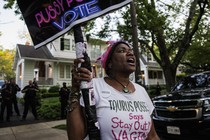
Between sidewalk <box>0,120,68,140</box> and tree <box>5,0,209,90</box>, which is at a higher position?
tree <box>5,0,209,90</box>

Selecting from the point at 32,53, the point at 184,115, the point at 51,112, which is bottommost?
the point at 51,112

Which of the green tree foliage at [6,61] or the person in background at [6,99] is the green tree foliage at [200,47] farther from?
the green tree foliage at [6,61]

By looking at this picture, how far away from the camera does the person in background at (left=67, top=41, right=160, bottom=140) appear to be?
4.53 ft

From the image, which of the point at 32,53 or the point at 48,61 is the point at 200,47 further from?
the point at 32,53

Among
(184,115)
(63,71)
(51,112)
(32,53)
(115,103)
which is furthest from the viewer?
(63,71)

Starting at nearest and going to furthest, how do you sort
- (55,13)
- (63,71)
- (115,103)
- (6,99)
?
(55,13), (115,103), (6,99), (63,71)

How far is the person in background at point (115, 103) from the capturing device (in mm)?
1380

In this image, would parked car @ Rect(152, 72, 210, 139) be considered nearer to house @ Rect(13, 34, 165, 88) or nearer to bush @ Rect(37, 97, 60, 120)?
bush @ Rect(37, 97, 60, 120)

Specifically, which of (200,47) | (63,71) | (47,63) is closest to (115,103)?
(200,47)

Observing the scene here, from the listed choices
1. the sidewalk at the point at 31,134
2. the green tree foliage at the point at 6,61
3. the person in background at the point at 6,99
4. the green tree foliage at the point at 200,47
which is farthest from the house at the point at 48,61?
the green tree foliage at the point at 6,61

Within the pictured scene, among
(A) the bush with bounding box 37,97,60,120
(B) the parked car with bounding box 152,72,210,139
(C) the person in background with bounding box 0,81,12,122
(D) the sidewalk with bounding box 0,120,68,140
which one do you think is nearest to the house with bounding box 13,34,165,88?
(A) the bush with bounding box 37,97,60,120

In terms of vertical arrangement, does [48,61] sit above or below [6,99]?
above

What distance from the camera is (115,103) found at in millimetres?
1641

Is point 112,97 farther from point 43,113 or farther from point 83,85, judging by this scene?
point 43,113
